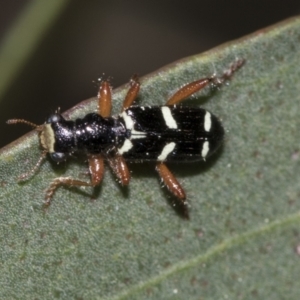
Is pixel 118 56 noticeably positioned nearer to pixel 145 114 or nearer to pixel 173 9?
pixel 173 9

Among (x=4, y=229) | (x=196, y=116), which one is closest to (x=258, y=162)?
(x=196, y=116)

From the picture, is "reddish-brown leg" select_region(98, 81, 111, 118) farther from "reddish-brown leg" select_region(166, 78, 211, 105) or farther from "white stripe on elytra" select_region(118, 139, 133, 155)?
"reddish-brown leg" select_region(166, 78, 211, 105)

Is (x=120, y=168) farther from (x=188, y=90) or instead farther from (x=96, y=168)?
(x=188, y=90)

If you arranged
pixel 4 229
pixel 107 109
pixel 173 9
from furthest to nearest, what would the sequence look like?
pixel 173 9 → pixel 107 109 → pixel 4 229

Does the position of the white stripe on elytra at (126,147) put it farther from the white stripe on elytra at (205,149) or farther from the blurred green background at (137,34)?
the blurred green background at (137,34)

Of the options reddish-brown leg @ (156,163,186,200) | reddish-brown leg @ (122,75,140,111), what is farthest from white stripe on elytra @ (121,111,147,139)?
reddish-brown leg @ (156,163,186,200)

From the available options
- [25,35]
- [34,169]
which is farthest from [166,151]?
[25,35]
